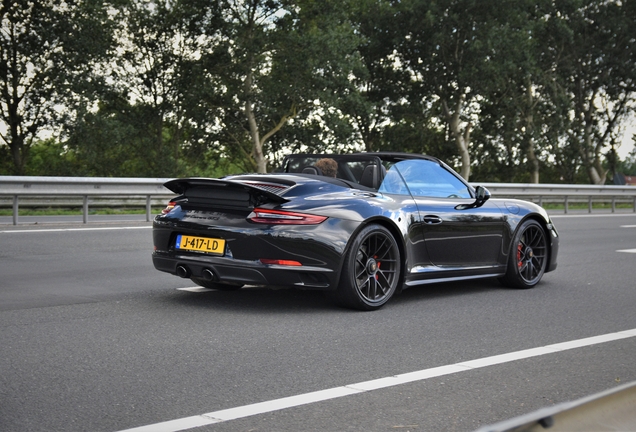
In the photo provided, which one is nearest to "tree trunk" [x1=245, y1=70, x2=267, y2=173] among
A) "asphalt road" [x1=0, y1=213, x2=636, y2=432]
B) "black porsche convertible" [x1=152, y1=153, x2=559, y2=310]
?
"asphalt road" [x1=0, y1=213, x2=636, y2=432]

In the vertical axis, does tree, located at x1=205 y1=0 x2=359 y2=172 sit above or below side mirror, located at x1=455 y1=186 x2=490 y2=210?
above

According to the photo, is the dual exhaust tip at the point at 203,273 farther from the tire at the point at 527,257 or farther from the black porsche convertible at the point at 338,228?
the tire at the point at 527,257

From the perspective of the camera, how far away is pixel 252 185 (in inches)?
275

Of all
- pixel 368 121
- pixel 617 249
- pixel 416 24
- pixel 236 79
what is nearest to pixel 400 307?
pixel 617 249

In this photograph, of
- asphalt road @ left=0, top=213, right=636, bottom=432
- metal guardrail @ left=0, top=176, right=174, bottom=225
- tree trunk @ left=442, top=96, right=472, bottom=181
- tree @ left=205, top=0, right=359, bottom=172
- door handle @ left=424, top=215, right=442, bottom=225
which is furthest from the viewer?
tree trunk @ left=442, top=96, right=472, bottom=181

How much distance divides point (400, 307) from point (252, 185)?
1.62 metres

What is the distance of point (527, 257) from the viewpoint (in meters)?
8.97

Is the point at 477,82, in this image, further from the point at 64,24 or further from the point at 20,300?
the point at 20,300

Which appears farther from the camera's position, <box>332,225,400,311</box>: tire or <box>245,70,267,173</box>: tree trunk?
<box>245,70,267,173</box>: tree trunk

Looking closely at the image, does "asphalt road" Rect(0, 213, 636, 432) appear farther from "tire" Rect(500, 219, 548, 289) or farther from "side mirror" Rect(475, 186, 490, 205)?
"side mirror" Rect(475, 186, 490, 205)

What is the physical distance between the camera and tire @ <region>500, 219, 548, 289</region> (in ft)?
28.6

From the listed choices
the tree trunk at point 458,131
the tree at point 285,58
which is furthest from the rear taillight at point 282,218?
the tree trunk at point 458,131

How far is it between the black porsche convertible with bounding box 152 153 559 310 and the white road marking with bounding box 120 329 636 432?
5.69 ft

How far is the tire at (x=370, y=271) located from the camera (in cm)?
692
